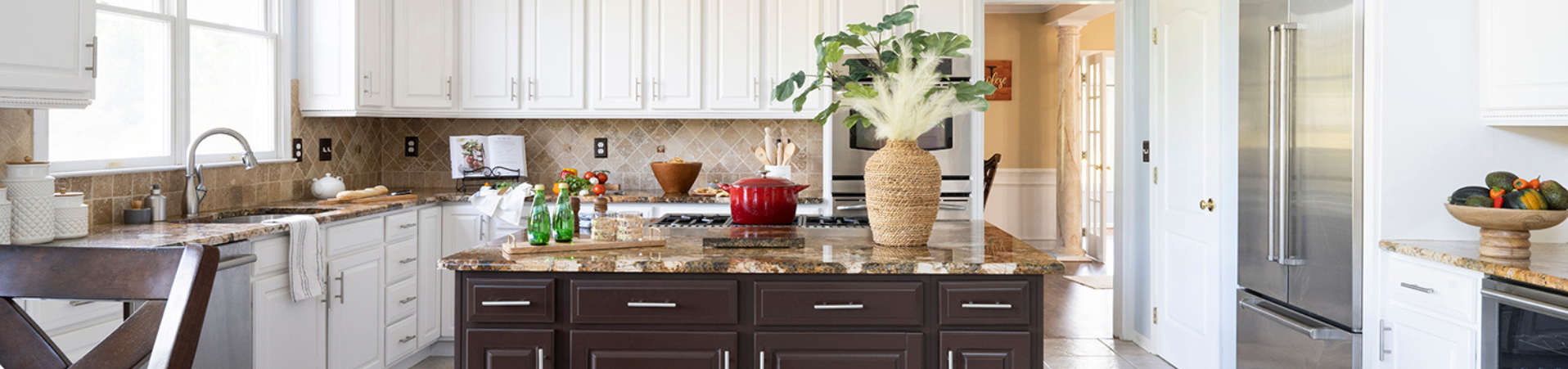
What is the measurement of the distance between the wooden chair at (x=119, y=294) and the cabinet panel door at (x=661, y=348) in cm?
101

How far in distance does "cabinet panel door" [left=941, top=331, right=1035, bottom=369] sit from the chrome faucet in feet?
8.44

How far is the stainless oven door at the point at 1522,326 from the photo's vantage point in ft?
6.89

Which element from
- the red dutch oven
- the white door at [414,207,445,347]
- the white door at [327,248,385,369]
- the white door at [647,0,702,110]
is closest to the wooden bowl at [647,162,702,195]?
the white door at [647,0,702,110]

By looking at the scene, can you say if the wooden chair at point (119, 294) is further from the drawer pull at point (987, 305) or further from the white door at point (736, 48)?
the white door at point (736, 48)

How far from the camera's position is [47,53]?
8.13 feet

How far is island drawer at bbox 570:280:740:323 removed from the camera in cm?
218

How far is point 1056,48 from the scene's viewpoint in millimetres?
7930

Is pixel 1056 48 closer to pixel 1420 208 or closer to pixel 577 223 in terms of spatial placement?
pixel 1420 208

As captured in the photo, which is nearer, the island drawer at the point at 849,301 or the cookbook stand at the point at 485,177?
the island drawer at the point at 849,301

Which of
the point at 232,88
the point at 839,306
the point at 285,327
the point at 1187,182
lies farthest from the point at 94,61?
the point at 1187,182

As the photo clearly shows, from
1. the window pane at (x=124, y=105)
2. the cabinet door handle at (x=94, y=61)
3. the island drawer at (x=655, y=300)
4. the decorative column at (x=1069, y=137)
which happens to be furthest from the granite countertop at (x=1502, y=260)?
the decorative column at (x=1069, y=137)

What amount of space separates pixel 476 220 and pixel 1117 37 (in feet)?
10.5

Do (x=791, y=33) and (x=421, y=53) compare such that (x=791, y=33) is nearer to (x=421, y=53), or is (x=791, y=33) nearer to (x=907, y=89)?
(x=421, y=53)

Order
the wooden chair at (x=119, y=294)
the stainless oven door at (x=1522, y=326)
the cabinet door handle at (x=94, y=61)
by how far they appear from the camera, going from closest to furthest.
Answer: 1. the wooden chair at (x=119, y=294)
2. the stainless oven door at (x=1522, y=326)
3. the cabinet door handle at (x=94, y=61)
